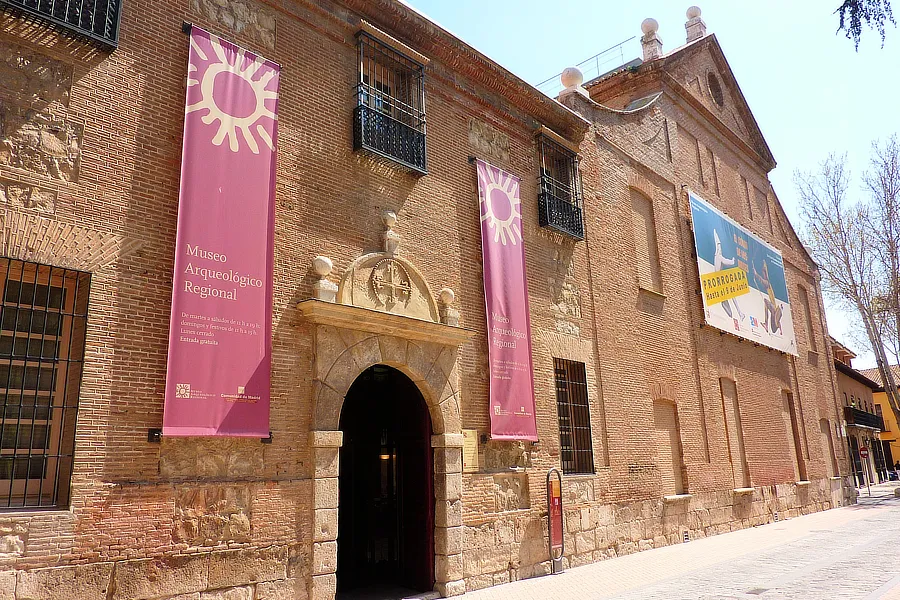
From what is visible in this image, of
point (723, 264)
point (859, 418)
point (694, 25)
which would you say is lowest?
point (859, 418)

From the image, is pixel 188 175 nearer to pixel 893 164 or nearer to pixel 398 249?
pixel 398 249

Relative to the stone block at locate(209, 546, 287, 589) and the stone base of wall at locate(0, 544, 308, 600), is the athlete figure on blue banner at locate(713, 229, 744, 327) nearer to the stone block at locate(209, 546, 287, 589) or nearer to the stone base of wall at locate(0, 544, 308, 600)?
the stone base of wall at locate(0, 544, 308, 600)

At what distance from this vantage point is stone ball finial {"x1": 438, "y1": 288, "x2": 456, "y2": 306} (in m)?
8.90

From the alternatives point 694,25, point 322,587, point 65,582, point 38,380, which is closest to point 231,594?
point 322,587

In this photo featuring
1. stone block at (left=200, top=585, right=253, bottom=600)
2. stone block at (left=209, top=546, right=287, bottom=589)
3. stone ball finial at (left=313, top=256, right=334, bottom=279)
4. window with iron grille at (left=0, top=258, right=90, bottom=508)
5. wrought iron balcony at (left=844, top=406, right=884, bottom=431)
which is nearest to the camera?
window with iron grille at (left=0, top=258, right=90, bottom=508)

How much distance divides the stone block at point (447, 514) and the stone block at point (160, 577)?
3.08 m

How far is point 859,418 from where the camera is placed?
32156 millimetres

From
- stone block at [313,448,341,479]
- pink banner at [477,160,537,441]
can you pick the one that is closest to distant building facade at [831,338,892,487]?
pink banner at [477,160,537,441]

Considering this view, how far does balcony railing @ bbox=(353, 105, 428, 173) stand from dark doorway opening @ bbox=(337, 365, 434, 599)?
9.91ft

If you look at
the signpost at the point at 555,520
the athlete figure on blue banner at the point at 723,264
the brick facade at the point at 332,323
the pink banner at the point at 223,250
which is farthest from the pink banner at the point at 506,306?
the athlete figure on blue banner at the point at 723,264

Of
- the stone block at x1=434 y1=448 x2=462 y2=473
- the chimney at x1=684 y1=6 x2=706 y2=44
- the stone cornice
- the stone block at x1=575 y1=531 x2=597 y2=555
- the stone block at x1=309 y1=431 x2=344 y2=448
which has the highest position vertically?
the chimney at x1=684 y1=6 x2=706 y2=44

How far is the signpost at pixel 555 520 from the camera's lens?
966 cm

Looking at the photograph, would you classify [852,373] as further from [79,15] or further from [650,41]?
[79,15]

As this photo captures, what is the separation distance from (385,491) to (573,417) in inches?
135
